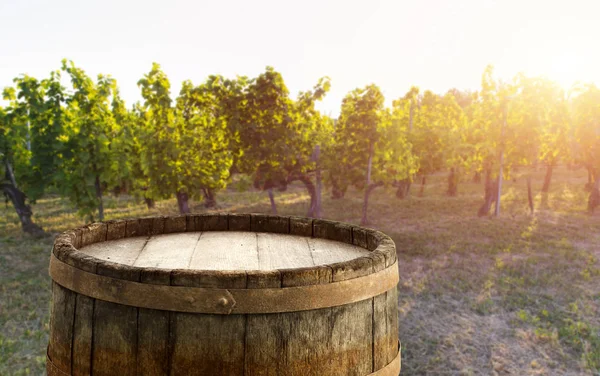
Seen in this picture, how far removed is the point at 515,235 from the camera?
17172 mm

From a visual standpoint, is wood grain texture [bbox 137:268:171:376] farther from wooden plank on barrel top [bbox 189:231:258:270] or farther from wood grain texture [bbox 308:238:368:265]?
wood grain texture [bbox 308:238:368:265]

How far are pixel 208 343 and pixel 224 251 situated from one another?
2.90 feet

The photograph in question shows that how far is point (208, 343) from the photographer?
1861 millimetres

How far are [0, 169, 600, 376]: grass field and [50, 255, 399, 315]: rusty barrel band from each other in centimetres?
585

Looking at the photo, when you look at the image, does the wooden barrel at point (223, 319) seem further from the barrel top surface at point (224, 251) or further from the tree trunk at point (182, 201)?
the tree trunk at point (182, 201)

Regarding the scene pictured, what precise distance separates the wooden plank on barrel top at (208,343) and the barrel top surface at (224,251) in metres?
0.51

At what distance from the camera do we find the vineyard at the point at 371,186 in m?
8.62

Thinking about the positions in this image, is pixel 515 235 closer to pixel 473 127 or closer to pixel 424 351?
pixel 473 127

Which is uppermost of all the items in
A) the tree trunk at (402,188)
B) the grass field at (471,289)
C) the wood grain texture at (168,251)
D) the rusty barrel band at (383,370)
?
the tree trunk at (402,188)

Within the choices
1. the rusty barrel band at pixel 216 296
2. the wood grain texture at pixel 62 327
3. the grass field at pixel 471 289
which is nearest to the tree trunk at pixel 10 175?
the grass field at pixel 471 289

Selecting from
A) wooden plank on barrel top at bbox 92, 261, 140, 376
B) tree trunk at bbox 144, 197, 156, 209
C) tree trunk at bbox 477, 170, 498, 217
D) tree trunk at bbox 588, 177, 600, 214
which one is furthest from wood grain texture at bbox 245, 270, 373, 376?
tree trunk at bbox 588, 177, 600, 214

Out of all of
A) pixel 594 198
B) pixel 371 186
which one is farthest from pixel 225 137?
pixel 594 198

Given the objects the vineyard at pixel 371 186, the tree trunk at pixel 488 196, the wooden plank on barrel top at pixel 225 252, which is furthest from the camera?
the tree trunk at pixel 488 196

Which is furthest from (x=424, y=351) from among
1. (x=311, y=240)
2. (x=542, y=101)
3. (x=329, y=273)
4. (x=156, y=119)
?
(x=542, y=101)
